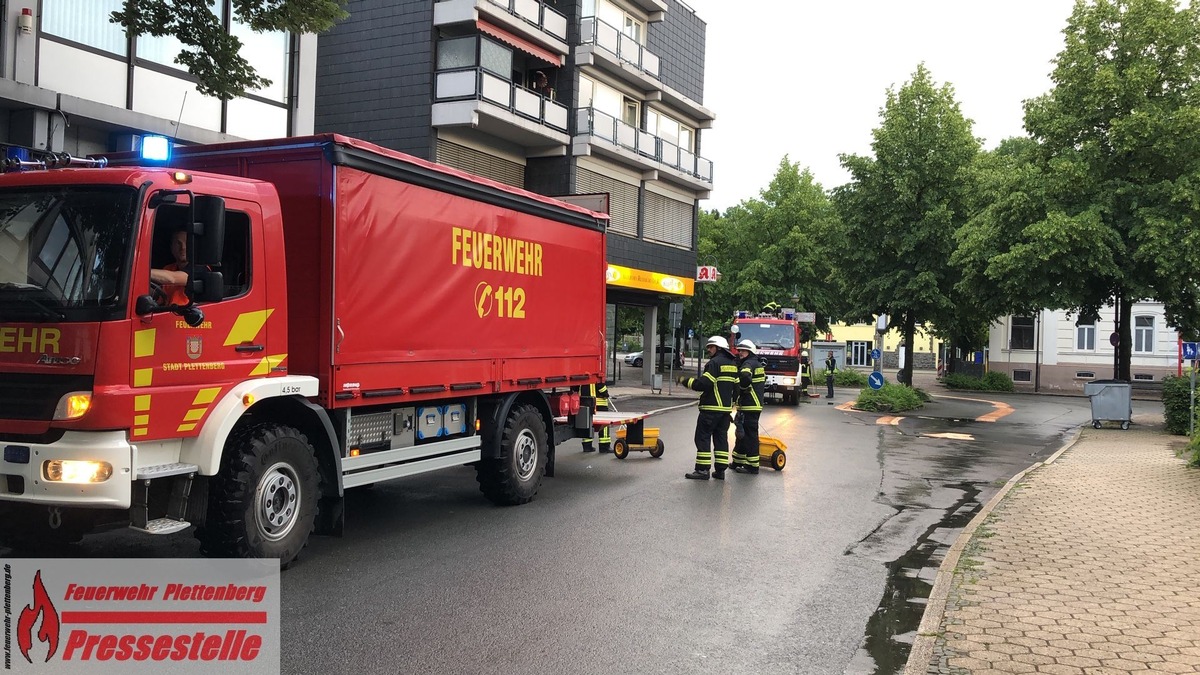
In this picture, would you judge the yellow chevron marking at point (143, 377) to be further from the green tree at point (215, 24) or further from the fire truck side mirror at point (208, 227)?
the green tree at point (215, 24)

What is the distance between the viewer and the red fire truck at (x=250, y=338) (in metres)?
5.16

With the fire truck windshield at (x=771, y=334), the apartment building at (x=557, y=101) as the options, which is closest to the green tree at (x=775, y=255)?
the apartment building at (x=557, y=101)

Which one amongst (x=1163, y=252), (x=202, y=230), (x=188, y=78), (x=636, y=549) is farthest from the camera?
(x=1163, y=252)

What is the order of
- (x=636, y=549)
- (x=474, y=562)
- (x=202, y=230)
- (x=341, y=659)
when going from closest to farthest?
(x=341, y=659), (x=202, y=230), (x=474, y=562), (x=636, y=549)

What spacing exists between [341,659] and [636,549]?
315cm

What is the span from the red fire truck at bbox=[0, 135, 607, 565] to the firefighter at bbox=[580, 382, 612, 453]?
5.95 feet

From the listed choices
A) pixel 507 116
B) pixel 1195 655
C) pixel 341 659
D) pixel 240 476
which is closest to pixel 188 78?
pixel 507 116

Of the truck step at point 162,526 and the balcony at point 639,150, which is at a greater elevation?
the balcony at point 639,150

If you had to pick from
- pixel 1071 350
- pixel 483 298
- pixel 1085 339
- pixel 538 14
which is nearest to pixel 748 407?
pixel 483 298

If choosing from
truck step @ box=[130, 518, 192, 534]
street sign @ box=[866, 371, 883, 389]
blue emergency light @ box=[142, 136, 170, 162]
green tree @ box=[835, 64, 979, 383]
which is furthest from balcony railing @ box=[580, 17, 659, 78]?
truck step @ box=[130, 518, 192, 534]

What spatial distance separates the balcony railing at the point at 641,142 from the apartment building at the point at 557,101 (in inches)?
2.4

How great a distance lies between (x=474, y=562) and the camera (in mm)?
6656

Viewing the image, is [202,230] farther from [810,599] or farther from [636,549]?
[810,599]

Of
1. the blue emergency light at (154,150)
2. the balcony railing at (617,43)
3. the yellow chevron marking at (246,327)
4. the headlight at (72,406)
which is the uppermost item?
the balcony railing at (617,43)
